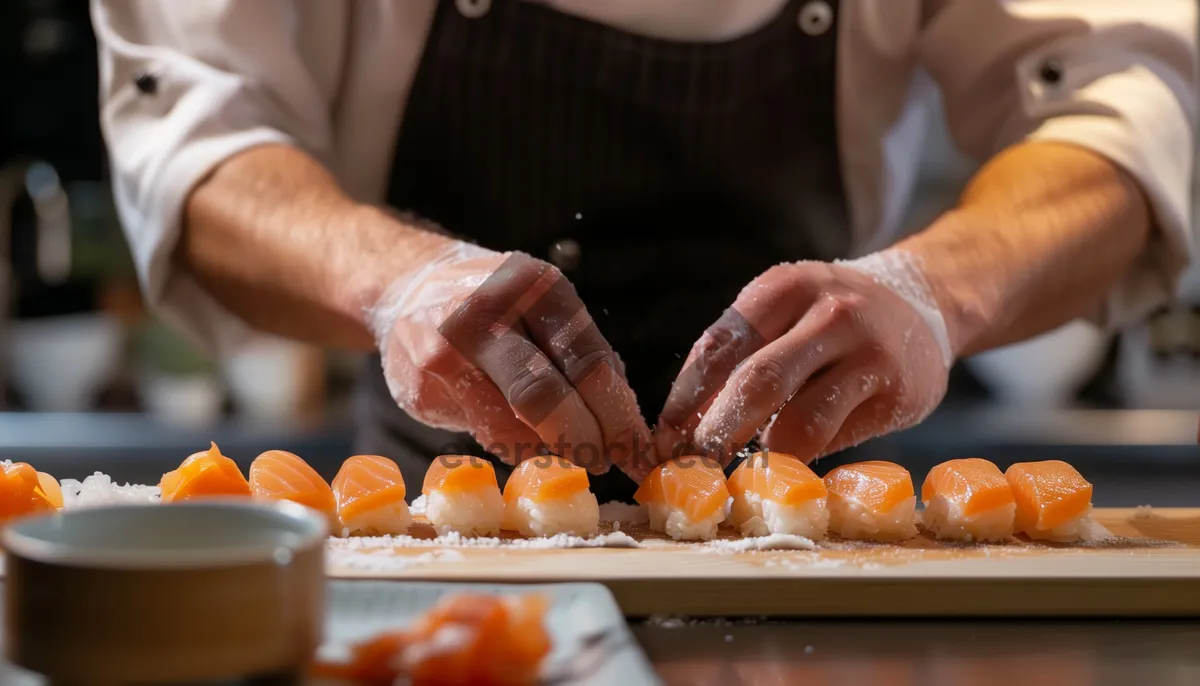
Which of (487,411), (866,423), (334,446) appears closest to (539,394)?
(487,411)

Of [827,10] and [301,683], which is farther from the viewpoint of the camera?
[827,10]

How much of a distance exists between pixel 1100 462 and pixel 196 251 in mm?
2429

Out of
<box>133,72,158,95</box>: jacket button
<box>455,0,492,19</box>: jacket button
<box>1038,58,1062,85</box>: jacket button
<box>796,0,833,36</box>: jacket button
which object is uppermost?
<box>1038,58,1062,85</box>: jacket button

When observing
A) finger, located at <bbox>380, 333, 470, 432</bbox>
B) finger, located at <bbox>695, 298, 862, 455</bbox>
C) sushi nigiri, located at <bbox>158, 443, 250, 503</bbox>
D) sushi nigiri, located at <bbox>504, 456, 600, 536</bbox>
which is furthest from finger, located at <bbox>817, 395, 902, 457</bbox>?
sushi nigiri, located at <bbox>158, 443, 250, 503</bbox>

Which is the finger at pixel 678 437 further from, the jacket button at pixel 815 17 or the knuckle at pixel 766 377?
the jacket button at pixel 815 17

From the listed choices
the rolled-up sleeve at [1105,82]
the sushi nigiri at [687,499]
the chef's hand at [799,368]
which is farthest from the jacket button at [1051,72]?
the sushi nigiri at [687,499]

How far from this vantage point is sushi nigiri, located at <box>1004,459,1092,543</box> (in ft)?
4.49

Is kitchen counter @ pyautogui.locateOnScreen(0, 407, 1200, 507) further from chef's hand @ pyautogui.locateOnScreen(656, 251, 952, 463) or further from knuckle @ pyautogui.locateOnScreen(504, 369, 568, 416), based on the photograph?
knuckle @ pyautogui.locateOnScreen(504, 369, 568, 416)

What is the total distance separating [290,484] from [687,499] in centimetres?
44

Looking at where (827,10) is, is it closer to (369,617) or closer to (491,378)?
(491,378)

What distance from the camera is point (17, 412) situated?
11.9 feet

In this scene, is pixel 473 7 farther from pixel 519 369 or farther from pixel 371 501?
pixel 371 501

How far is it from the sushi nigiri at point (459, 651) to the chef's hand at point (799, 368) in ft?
1.91

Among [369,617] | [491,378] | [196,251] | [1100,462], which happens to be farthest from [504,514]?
[1100,462]
